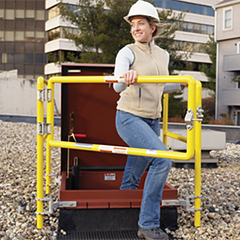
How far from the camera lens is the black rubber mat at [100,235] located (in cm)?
300

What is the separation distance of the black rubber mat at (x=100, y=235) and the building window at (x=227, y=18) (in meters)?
24.5

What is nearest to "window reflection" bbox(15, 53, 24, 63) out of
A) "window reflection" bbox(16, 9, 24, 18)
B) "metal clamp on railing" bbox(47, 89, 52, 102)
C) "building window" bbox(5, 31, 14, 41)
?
"building window" bbox(5, 31, 14, 41)

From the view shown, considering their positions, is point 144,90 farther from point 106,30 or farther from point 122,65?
point 106,30

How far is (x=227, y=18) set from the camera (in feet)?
82.8

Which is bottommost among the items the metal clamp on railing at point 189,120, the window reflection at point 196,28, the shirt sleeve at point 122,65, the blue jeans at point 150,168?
the blue jeans at point 150,168

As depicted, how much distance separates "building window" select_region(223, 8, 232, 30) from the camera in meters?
25.0

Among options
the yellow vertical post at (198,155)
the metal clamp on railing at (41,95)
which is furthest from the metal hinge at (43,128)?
the yellow vertical post at (198,155)

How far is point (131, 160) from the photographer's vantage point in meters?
3.41

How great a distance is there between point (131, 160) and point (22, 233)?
119 cm

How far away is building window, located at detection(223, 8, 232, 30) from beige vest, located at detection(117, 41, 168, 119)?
24.1 meters

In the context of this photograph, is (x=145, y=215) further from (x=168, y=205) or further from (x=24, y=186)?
(x=24, y=186)

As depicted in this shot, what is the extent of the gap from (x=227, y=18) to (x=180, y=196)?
76.6 ft

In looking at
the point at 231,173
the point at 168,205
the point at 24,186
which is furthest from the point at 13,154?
the point at 168,205

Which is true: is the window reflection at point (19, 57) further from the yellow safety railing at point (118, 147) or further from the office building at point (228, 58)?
the yellow safety railing at point (118, 147)
